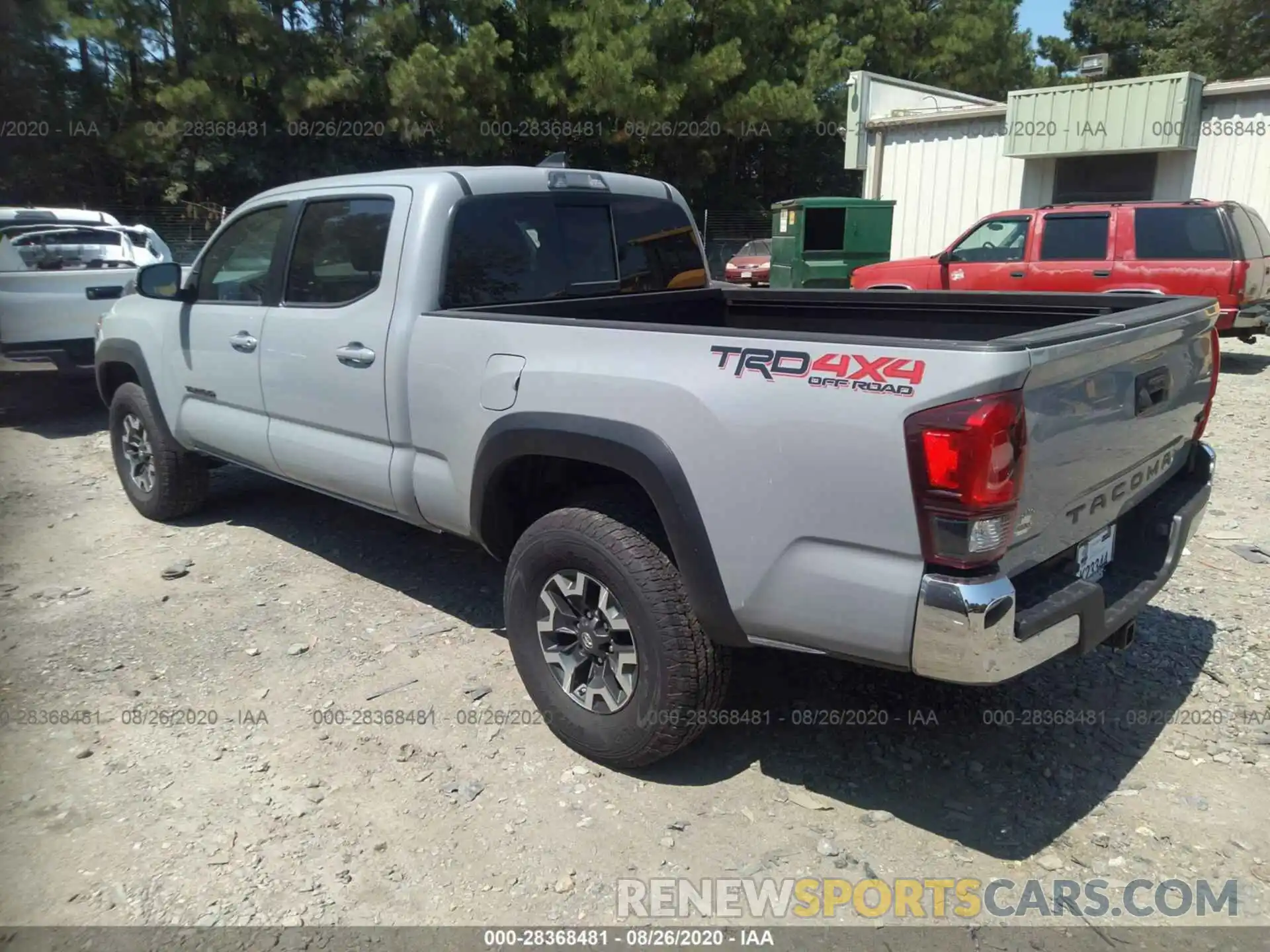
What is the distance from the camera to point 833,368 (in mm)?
2525

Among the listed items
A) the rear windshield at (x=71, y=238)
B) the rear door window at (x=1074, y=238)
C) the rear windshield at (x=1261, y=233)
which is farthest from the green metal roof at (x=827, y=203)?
the rear windshield at (x=71, y=238)

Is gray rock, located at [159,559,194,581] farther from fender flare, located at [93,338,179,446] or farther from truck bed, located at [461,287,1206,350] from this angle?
truck bed, located at [461,287,1206,350]

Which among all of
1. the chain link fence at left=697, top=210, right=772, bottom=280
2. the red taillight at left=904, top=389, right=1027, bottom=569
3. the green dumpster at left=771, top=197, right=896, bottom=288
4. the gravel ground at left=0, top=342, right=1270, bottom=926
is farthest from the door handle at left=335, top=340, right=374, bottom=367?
the chain link fence at left=697, top=210, right=772, bottom=280

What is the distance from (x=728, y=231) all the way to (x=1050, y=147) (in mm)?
13817

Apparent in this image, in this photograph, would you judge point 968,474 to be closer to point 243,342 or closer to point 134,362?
point 243,342

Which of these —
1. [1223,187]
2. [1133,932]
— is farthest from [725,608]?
[1223,187]

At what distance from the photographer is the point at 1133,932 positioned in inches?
102

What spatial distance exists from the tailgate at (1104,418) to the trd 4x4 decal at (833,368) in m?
0.29

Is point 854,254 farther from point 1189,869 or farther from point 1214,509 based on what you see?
point 1189,869

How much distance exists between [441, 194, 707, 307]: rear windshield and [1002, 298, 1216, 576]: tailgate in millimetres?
2167

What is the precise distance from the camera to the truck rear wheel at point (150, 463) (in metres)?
5.53

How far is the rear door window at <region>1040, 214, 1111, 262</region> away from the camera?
10719 millimetres

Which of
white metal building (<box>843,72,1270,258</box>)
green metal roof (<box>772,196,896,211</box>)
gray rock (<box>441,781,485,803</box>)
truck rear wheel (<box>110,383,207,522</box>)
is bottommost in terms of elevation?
gray rock (<box>441,781,485,803</box>)

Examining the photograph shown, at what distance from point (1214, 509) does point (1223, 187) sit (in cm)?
1133
